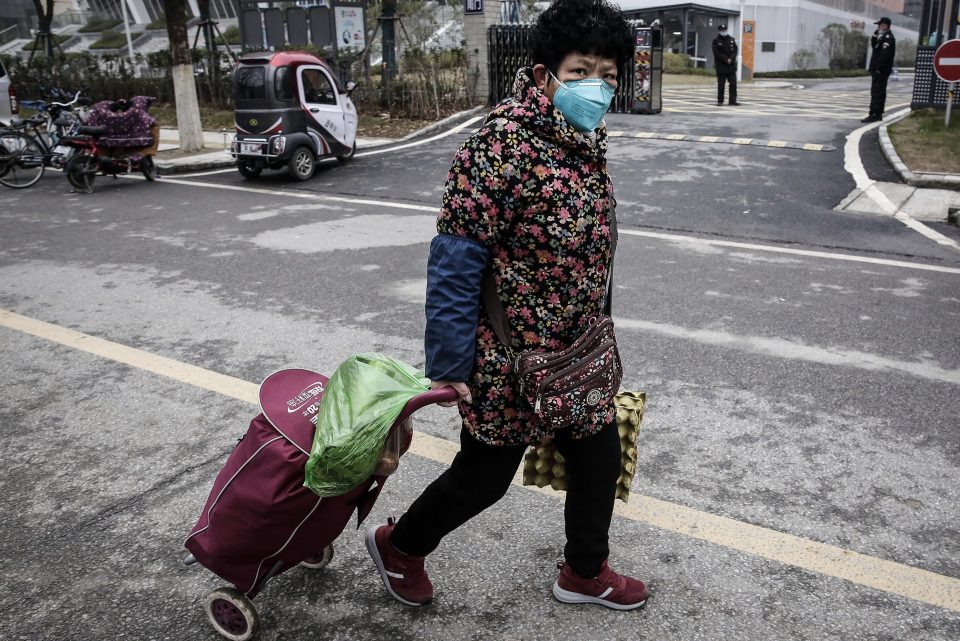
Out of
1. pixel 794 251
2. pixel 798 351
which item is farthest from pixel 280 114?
pixel 798 351

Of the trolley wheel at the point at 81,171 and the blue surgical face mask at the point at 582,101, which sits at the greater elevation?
the blue surgical face mask at the point at 582,101

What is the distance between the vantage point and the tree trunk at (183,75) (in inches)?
546

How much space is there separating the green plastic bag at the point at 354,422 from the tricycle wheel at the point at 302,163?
10005 millimetres

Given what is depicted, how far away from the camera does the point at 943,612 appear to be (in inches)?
101

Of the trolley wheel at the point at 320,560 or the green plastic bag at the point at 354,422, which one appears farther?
the trolley wheel at the point at 320,560

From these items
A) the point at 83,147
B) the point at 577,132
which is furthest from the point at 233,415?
the point at 83,147

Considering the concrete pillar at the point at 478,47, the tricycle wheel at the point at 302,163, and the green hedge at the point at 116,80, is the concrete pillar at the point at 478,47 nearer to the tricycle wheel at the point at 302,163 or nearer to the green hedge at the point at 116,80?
the green hedge at the point at 116,80

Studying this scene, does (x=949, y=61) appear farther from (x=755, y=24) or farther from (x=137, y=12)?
(x=137, y=12)

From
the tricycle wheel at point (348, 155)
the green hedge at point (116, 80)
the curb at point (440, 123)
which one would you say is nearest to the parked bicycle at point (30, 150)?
the tricycle wheel at point (348, 155)

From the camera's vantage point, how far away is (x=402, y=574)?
8.65ft

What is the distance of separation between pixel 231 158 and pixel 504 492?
12.4 metres

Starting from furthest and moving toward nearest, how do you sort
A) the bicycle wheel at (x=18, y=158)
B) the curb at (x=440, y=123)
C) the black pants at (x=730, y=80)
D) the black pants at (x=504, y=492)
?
the black pants at (x=730, y=80), the curb at (x=440, y=123), the bicycle wheel at (x=18, y=158), the black pants at (x=504, y=492)

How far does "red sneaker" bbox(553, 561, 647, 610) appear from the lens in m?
2.60

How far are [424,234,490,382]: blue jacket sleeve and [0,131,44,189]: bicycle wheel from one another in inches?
453
